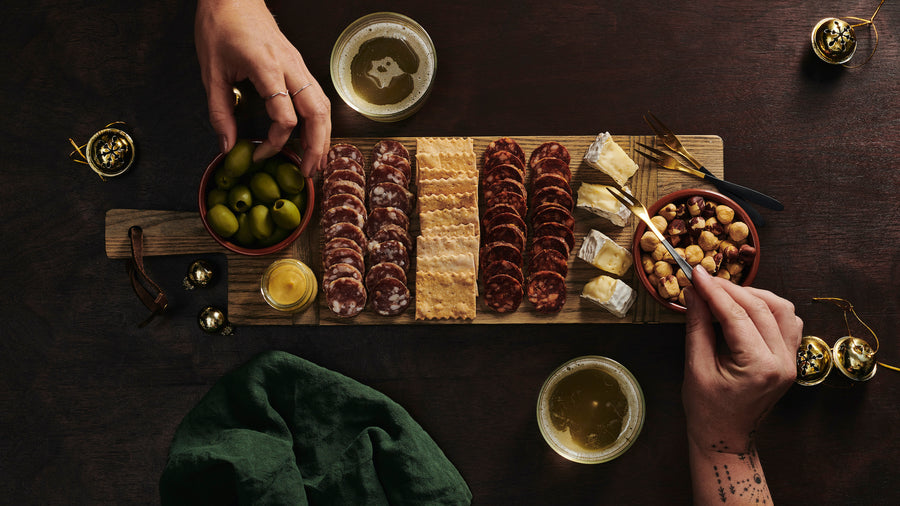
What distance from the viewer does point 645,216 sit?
1.55 m

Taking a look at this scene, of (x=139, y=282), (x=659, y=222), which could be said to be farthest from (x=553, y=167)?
(x=139, y=282)

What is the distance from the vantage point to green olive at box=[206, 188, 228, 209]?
1518mm

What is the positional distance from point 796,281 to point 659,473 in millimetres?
742

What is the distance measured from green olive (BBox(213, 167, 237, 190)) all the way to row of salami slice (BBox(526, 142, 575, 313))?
89 centimetres

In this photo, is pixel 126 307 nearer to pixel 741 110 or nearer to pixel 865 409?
pixel 741 110

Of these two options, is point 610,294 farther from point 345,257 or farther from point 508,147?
point 345,257

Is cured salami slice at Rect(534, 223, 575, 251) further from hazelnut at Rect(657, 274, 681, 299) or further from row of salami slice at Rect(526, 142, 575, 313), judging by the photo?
hazelnut at Rect(657, 274, 681, 299)

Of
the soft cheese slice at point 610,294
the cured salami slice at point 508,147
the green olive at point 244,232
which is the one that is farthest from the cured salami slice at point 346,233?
the soft cheese slice at point 610,294

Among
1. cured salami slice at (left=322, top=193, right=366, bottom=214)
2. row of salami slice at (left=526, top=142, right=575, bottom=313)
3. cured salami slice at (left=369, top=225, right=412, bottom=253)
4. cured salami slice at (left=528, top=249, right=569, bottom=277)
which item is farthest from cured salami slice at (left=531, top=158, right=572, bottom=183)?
cured salami slice at (left=322, top=193, right=366, bottom=214)

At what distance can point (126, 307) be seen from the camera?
1724mm

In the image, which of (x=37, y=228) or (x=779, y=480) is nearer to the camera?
(x=779, y=480)

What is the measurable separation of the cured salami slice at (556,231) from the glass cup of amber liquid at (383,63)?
536 mm

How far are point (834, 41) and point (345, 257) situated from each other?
166 cm

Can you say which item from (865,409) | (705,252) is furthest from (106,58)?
(865,409)
